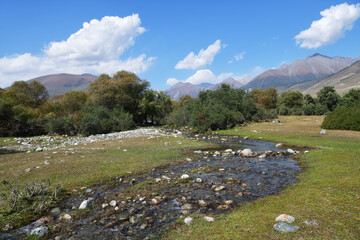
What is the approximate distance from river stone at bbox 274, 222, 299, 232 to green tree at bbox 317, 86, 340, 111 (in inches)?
3439

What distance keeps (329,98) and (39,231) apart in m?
93.2

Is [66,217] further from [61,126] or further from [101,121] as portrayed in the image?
[61,126]

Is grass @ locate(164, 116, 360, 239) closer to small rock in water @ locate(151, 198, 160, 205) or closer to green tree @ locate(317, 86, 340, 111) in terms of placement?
small rock in water @ locate(151, 198, 160, 205)

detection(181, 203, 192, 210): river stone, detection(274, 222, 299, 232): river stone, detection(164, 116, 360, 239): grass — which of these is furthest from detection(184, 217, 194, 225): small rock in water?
detection(274, 222, 299, 232): river stone

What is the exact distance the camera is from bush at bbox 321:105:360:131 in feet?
94.1

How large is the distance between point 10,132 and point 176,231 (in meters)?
46.7

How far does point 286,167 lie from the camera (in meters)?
13.5

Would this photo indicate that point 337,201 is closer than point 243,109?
Yes

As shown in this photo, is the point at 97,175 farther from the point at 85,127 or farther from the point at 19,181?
the point at 85,127

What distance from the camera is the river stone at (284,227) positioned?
5309 mm

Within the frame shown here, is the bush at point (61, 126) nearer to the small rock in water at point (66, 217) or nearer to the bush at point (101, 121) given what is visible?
the bush at point (101, 121)

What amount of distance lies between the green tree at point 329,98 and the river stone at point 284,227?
287ft

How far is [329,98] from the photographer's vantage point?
7369 centimetres

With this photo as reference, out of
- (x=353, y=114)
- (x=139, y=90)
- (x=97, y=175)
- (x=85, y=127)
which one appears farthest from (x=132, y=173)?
(x=139, y=90)
